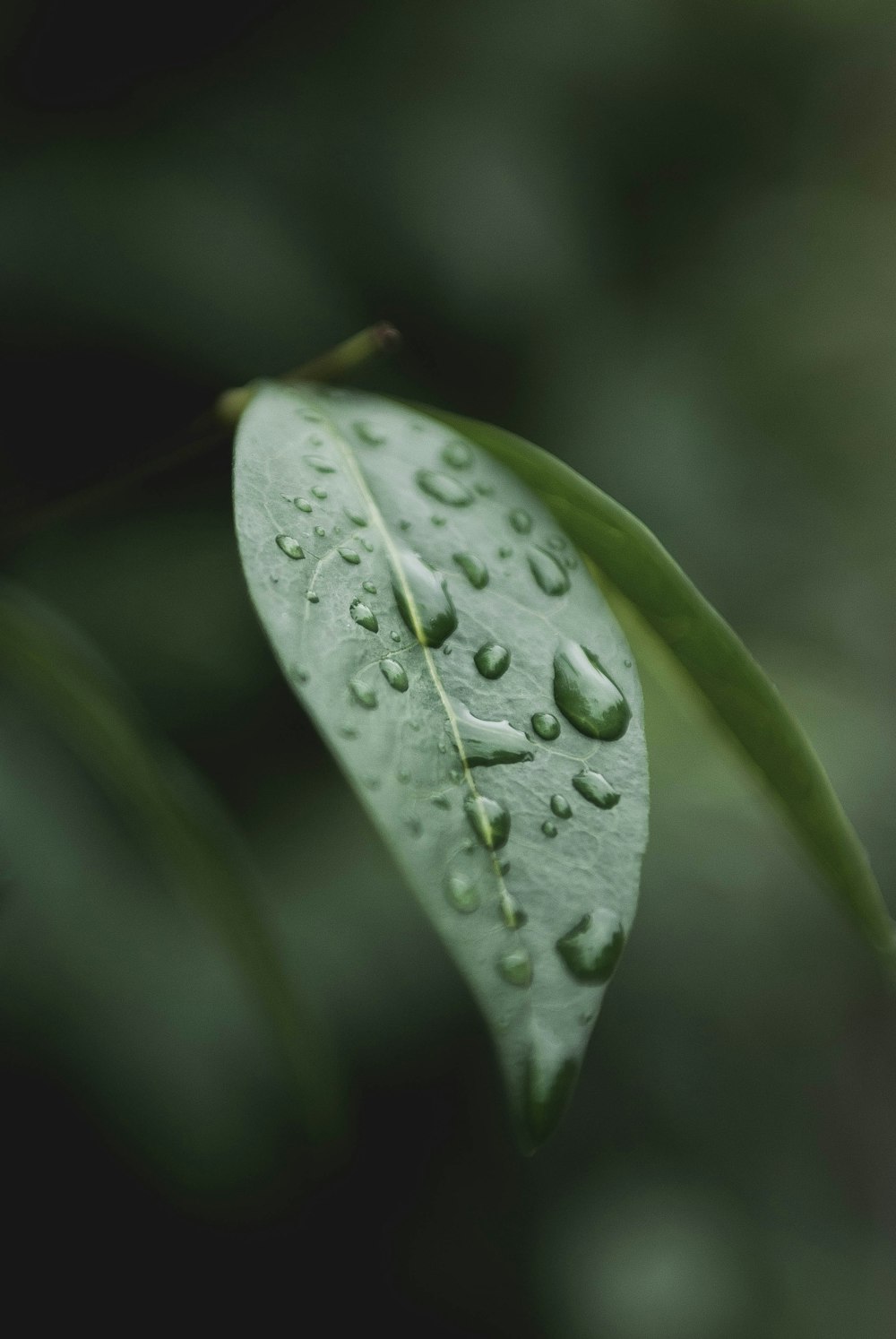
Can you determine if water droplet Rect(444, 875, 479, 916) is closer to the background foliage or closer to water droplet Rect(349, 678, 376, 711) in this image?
water droplet Rect(349, 678, 376, 711)

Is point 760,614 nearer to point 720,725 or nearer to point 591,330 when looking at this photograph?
point 591,330

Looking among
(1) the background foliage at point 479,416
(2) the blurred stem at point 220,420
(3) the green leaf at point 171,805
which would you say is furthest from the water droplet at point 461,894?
(1) the background foliage at point 479,416

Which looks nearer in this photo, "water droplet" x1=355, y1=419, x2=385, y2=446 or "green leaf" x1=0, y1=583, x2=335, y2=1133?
"water droplet" x1=355, y1=419, x2=385, y2=446

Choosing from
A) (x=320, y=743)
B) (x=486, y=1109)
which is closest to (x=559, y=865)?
(x=320, y=743)

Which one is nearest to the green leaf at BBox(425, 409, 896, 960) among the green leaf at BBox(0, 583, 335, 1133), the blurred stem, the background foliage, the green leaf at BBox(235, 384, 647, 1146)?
the green leaf at BBox(235, 384, 647, 1146)

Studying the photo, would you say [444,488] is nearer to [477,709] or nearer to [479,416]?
[477,709]

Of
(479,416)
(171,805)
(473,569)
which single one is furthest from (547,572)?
(479,416)
